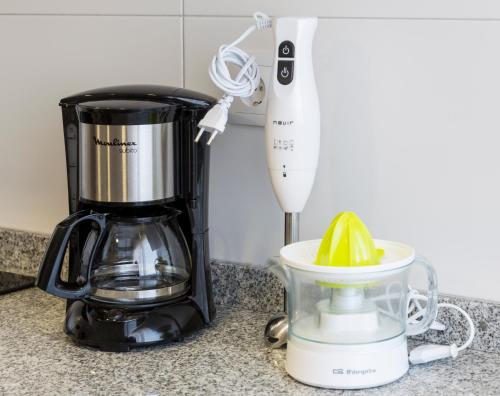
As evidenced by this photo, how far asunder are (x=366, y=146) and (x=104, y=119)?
33 centimetres

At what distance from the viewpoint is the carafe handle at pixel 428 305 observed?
3.27 ft

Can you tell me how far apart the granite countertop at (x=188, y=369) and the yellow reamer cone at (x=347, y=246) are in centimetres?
14

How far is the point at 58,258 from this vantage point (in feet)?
3.40

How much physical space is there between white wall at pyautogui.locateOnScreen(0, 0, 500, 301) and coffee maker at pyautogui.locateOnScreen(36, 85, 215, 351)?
0.44 ft

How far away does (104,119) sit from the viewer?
1.03 meters

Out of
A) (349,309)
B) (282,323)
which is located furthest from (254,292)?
(349,309)

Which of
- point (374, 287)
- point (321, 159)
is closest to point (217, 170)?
point (321, 159)

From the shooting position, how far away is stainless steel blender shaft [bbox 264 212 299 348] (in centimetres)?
107

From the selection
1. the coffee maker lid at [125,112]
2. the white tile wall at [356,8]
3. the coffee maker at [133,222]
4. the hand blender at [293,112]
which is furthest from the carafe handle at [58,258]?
the white tile wall at [356,8]

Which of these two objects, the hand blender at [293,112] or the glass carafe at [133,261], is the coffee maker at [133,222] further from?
the hand blender at [293,112]

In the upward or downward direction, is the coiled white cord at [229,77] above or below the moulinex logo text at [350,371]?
above

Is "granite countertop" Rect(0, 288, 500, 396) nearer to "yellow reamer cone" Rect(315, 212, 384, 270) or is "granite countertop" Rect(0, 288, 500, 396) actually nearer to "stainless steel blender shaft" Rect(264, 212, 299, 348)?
"stainless steel blender shaft" Rect(264, 212, 299, 348)

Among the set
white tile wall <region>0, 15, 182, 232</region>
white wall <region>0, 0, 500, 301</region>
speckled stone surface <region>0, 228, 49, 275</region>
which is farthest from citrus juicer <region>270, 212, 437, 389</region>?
speckled stone surface <region>0, 228, 49, 275</region>

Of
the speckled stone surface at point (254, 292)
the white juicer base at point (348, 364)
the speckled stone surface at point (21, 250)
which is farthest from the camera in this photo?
the speckled stone surface at point (21, 250)
